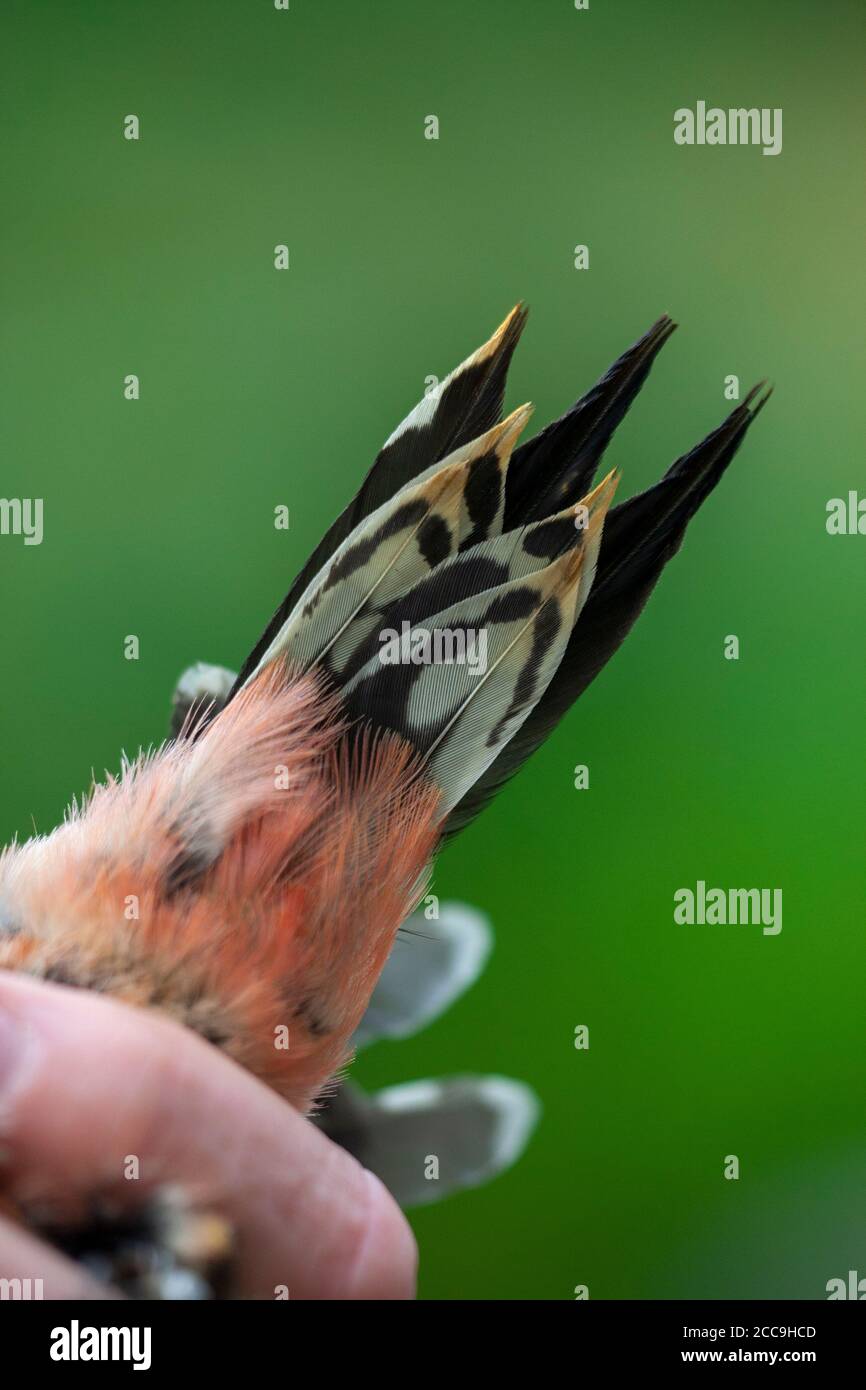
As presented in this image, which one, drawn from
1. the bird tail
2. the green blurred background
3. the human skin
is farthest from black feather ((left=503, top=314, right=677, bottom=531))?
the green blurred background

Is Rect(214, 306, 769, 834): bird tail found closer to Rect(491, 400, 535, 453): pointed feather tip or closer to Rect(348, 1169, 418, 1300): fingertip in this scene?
Rect(491, 400, 535, 453): pointed feather tip

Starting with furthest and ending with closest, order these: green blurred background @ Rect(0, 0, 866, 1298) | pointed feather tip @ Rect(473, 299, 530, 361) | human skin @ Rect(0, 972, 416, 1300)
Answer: green blurred background @ Rect(0, 0, 866, 1298) < pointed feather tip @ Rect(473, 299, 530, 361) < human skin @ Rect(0, 972, 416, 1300)

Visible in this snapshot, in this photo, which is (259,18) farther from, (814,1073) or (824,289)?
(814,1073)

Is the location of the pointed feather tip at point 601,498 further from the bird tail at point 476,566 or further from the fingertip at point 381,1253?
the fingertip at point 381,1253

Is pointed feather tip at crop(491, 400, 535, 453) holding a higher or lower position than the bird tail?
higher

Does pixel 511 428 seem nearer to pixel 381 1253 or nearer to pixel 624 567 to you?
pixel 624 567

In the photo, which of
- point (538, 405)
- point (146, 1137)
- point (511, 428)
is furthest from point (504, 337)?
point (538, 405)

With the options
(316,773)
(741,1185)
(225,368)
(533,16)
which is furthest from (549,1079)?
(533,16)
